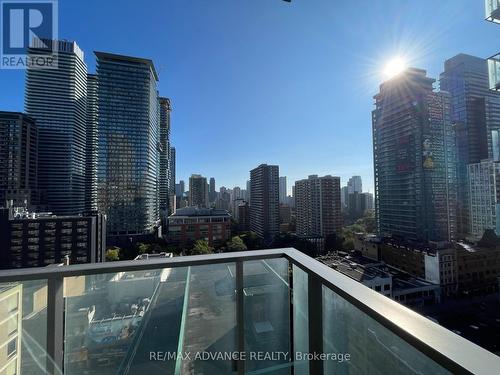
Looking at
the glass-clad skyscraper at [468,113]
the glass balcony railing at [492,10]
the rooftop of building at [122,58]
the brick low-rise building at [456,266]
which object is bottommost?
the brick low-rise building at [456,266]

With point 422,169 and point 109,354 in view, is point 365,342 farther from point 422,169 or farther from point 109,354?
point 422,169

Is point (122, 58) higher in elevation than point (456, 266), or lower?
higher

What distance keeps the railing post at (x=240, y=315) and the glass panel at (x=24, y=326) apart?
29.3 inches

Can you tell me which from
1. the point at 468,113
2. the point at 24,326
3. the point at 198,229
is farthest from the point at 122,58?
the point at 468,113

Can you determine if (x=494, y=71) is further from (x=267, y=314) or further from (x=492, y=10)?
(x=267, y=314)

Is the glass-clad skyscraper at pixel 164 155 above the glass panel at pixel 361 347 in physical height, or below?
above

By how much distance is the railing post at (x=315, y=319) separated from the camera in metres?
0.80

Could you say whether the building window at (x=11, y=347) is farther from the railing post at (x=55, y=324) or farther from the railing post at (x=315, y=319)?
the railing post at (x=315, y=319)

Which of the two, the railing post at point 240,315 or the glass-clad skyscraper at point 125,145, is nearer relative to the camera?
the railing post at point 240,315

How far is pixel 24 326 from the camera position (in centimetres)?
90

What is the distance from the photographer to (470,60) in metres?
25.5

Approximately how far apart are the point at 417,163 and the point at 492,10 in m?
19.1

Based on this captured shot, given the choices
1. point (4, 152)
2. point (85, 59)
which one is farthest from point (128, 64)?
point (4, 152)

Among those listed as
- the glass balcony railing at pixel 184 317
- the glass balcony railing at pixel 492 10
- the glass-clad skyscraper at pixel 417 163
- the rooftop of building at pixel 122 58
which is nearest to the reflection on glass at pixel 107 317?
the glass balcony railing at pixel 184 317
